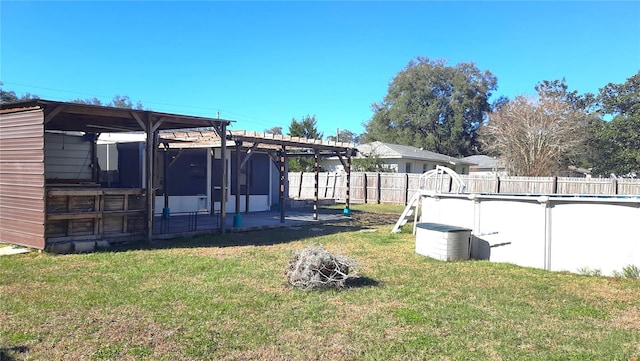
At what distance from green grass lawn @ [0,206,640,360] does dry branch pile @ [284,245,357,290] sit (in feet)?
0.52

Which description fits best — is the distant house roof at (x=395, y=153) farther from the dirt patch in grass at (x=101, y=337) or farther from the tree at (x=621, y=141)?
the dirt patch in grass at (x=101, y=337)

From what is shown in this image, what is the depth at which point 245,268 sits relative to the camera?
7.05 m

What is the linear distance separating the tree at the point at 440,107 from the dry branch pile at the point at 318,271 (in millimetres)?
37351

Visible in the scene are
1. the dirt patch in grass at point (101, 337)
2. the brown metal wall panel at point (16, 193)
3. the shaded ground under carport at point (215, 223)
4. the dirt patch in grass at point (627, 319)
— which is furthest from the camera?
the shaded ground under carport at point (215, 223)

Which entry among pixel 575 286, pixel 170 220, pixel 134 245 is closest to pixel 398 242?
pixel 575 286

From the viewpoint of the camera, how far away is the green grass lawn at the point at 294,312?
12.5 ft

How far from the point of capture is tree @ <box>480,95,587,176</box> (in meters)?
26.9

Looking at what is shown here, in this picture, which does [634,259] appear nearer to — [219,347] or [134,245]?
[219,347]

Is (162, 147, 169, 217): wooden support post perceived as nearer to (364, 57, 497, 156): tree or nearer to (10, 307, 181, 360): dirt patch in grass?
(10, 307, 181, 360): dirt patch in grass

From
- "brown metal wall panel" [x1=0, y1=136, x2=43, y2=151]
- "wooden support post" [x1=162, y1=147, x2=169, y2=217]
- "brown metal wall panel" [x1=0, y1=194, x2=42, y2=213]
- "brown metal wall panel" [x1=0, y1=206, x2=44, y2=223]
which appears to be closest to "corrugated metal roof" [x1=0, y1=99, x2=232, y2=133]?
"brown metal wall panel" [x1=0, y1=136, x2=43, y2=151]

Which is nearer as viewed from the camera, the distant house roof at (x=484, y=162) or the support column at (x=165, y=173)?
the support column at (x=165, y=173)

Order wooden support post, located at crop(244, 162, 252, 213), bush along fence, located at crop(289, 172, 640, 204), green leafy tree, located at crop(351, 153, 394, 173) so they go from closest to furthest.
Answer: wooden support post, located at crop(244, 162, 252, 213) < bush along fence, located at crop(289, 172, 640, 204) < green leafy tree, located at crop(351, 153, 394, 173)

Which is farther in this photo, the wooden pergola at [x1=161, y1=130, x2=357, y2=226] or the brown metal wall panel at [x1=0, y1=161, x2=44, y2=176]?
the wooden pergola at [x1=161, y1=130, x2=357, y2=226]

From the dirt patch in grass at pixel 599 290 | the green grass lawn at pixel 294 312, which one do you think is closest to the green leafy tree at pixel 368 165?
the green grass lawn at pixel 294 312
